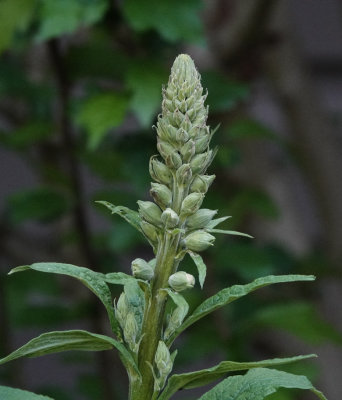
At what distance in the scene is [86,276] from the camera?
58cm

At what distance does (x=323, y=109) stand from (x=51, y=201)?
86 centimetres

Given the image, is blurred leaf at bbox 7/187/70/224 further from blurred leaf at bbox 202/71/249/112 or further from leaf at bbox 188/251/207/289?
leaf at bbox 188/251/207/289

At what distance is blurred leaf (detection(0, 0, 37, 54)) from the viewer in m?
1.39

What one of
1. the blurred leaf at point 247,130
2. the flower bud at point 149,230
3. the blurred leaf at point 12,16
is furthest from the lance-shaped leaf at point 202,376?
the blurred leaf at point 247,130

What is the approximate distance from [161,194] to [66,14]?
0.84m

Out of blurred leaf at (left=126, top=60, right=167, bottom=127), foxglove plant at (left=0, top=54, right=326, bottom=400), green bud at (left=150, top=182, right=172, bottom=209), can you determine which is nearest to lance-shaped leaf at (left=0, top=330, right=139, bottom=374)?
foxglove plant at (left=0, top=54, right=326, bottom=400)

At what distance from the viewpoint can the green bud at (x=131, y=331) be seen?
587 mm

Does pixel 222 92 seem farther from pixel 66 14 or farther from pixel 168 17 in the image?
pixel 66 14

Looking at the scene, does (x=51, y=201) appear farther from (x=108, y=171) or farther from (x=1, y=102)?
(x=1, y=102)

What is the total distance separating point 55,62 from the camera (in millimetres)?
1535

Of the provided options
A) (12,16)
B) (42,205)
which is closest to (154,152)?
(42,205)

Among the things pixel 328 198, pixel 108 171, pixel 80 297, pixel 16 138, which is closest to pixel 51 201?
pixel 16 138

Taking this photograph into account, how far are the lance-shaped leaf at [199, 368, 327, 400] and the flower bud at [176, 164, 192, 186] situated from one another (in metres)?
0.16

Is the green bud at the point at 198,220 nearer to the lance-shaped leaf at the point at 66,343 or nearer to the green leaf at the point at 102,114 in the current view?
the lance-shaped leaf at the point at 66,343
